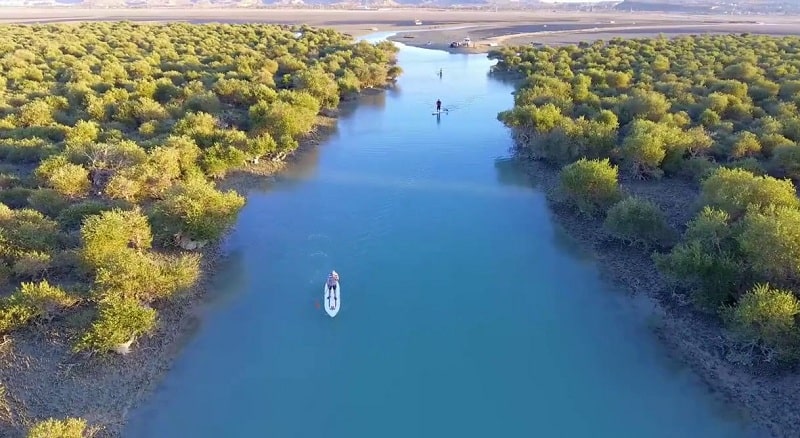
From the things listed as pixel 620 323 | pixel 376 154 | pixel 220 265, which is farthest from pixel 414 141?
pixel 620 323

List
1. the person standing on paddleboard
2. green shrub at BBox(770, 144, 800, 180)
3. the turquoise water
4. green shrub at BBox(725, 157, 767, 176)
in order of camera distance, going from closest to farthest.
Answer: the turquoise water, the person standing on paddleboard, green shrub at BBox(770, 144, 800, 180), green shrub at BBox(725, 157, 767, 176)

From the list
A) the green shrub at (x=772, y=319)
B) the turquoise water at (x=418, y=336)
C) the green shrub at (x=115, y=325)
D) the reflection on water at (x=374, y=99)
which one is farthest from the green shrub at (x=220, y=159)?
the green shrub at (x=772, y=319)

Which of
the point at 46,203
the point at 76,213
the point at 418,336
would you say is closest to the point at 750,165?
the point at 418,336

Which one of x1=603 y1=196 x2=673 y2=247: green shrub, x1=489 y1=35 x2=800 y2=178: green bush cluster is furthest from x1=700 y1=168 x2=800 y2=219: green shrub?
x1=489 y1=35 x2=800 y2=178: green bush cluster

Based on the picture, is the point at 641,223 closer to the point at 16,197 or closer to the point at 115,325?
the point at 115,325

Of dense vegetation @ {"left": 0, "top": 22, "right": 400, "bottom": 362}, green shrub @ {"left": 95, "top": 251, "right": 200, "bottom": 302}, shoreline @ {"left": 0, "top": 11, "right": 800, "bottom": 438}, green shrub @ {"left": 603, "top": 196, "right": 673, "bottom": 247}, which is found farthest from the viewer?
green shrub @ {"left": 603, "top": 196, "right": 673, "bottom": 247}

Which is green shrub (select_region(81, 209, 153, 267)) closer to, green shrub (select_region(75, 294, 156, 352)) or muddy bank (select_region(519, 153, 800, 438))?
green shrub (select_region(75, 294, 156, 352))
